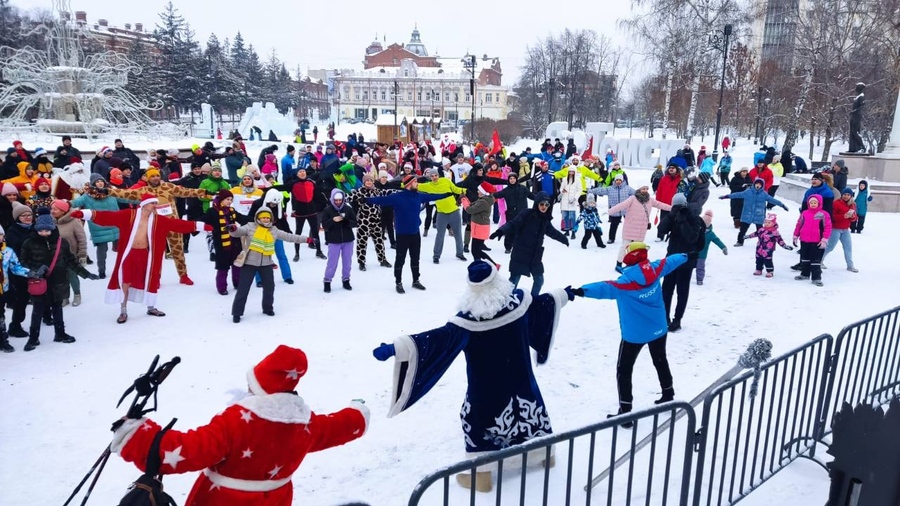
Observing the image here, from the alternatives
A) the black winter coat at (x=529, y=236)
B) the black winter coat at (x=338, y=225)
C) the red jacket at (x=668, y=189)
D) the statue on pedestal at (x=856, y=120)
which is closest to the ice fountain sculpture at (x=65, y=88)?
the black winter coat at (x=338, y=225)

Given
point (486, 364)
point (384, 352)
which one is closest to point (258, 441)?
point (384, 352)

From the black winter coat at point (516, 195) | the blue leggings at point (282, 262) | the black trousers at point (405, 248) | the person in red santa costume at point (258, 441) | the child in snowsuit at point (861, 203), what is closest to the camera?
the person in red santa costume at point (258, 441)

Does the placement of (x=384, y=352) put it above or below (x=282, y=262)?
above

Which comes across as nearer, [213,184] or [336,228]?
[336,228]

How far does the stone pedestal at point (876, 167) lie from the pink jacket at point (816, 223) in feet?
40.6

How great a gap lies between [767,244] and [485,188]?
190 inches

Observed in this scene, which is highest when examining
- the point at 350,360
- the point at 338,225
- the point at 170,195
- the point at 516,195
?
the point at 170,195

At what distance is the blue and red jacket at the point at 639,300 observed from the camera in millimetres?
5102

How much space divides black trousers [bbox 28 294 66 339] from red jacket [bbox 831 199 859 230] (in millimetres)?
11312

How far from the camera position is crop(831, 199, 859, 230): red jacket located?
1022 cm

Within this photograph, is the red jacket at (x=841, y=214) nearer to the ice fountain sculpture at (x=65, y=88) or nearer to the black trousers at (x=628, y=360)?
the black trousers at (x=628, y=360)

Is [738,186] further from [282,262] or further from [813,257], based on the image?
[282,262]

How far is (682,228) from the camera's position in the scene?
25.1 feet

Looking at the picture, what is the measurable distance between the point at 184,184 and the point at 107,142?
20106 mm
